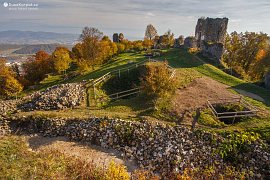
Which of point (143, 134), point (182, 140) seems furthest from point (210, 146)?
point (143, 134)

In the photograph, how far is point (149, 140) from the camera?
1892 cm

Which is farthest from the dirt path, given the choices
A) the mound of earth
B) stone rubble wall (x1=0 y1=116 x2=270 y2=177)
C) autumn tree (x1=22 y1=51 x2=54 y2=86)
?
autumn tree (x1=22 y1=51 x2=54 y2=86)

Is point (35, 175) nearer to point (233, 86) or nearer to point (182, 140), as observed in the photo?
point (182, 140)

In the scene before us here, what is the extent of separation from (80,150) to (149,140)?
19.6ft

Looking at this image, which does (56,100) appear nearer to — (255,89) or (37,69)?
(255,89)

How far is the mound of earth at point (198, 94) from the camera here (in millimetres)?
23609

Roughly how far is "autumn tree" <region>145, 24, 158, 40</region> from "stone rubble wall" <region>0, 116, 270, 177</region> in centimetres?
6120

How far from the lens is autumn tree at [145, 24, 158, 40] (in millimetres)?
76600

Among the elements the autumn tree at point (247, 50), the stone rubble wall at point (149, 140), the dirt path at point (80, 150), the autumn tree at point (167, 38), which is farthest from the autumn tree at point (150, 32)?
the dirt path at point (80, 150)

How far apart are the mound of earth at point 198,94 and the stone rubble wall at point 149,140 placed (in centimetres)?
434

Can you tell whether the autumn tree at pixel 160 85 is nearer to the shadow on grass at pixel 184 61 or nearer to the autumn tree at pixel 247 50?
the shadow on grass at pixel 184 61

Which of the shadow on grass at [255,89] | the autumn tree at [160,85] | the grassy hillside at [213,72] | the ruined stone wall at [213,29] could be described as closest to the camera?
the autumn tree at [160,85]

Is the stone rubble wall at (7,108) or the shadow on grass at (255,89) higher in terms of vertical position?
the shadow on grass at (255,89)

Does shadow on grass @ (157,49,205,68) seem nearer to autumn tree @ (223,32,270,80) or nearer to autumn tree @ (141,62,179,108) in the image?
autumn tree @ (223,32,270,80)
